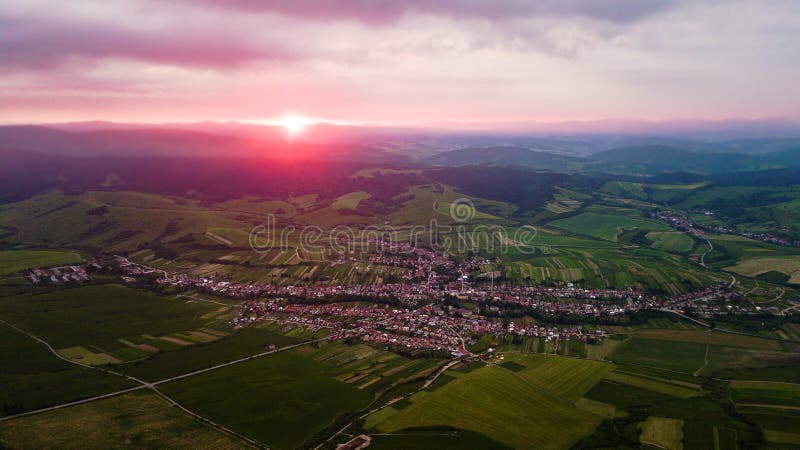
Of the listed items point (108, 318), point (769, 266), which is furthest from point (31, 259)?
point (769, 266)

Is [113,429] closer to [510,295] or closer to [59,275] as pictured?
[510,295]

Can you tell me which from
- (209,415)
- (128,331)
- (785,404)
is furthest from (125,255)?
(785,404)

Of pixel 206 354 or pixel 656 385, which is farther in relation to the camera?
pixel 206 354

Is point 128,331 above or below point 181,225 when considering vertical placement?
below

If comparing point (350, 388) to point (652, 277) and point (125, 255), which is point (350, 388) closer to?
point (652, 277)

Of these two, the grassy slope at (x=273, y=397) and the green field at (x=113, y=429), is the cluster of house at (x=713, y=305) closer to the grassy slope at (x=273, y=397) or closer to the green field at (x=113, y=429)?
the grassy slope at (x=273, y=397)

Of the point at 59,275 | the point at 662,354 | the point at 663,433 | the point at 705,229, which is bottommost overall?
the point at 662,354

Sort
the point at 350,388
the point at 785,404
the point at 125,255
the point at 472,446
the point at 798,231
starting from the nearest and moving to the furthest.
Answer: the point at 472,446 → the point at 785,404 → the point at 350,388 → the point at 125,255 → the point at 798,231
